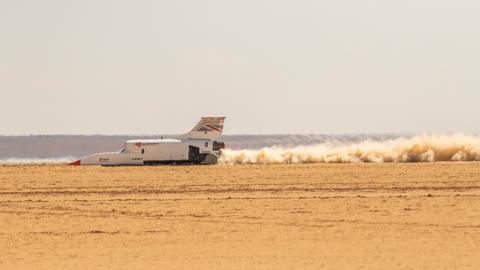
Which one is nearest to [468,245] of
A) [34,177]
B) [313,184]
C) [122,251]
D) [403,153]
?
[122,251]

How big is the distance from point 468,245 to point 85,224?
1113 centimetres

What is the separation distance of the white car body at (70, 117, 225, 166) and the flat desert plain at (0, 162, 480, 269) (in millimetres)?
15163

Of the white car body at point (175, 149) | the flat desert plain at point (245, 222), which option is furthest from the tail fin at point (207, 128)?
the flat desert plain at point (245, 222)

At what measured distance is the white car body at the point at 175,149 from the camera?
62812mm

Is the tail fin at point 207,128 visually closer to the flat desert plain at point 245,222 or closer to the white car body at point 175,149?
the white car body at point 175,149

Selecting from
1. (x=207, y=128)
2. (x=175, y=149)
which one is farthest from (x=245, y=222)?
(x=207, y=128)

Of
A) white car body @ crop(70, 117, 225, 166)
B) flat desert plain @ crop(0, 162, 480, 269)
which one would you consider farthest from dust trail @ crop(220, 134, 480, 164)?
flat desert plain @ crop(0, 162, 480, 269)

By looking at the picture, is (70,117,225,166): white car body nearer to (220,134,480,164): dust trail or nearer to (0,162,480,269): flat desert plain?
(220,134,480,164): dust trail

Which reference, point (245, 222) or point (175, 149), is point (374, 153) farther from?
point (245, 222)

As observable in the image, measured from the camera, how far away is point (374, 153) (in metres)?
68.4

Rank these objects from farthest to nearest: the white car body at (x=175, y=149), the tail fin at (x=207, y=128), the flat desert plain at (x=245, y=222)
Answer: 1. the tail fin at (x=207, y=128)
2. the white car body at (x=175, y=149)
3. the flat desert plain at (x=245, y=222)

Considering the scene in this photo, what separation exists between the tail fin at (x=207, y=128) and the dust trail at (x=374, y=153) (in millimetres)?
4768

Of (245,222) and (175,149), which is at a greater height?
(175,149)

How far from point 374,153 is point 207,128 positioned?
13177 millimetres
